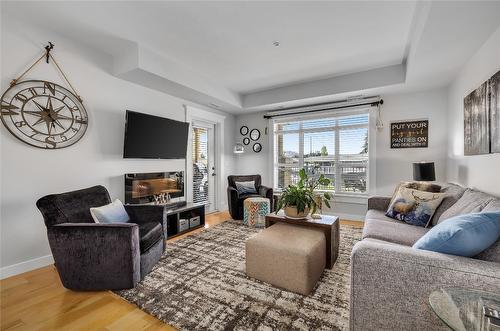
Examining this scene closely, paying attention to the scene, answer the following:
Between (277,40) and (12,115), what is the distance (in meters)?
2.95

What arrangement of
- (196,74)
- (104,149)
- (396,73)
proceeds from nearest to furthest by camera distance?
(104,149)
(396,73)
(196,74)

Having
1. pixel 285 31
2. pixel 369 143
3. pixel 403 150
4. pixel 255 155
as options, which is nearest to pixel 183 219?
pixel 255 155

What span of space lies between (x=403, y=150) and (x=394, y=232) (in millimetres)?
2505

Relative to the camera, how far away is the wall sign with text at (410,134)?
12.6ft

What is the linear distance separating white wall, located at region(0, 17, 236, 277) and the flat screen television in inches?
7.1

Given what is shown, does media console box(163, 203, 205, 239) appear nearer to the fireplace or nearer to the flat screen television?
the fireplace

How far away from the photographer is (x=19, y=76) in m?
2.35

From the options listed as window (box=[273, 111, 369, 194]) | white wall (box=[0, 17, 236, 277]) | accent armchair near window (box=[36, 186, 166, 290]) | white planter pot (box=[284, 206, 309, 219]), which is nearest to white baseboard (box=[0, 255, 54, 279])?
white wall (box=[0, 17, 236, 277])

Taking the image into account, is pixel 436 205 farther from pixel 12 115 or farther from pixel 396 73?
pixel 12 115

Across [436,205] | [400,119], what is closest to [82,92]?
[436,205]

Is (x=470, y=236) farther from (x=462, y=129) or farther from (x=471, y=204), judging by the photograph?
(x=462, y=129)

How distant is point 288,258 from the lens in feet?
6.31

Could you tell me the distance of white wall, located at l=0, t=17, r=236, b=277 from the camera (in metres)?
2.29

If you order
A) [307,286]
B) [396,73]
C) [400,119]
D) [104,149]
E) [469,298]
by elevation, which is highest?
[396,73]
